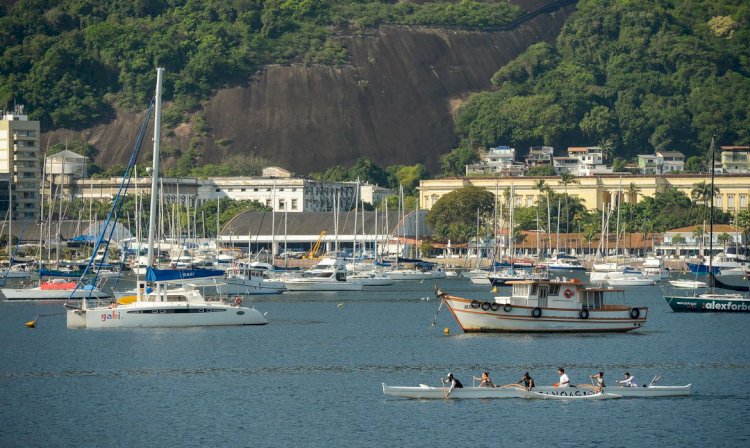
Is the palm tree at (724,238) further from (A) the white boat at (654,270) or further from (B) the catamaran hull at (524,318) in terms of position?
(B) the catamaran hull at (524,318)

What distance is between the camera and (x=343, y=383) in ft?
202

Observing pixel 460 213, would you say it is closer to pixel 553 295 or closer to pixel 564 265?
pixel 564 265

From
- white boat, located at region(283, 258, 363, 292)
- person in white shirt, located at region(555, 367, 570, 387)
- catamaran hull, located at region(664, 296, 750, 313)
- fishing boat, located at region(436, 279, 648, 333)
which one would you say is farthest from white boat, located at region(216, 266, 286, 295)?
person in white shirt, located at region(555, 367, 570, 387)

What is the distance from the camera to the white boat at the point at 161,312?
76.6 meters

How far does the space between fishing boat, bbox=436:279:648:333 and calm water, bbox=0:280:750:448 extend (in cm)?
63

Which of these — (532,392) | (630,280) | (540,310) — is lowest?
(532,392)

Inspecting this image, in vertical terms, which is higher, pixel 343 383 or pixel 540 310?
→ pixel 540 310

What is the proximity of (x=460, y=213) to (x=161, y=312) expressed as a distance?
101m

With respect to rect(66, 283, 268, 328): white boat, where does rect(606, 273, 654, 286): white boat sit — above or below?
above

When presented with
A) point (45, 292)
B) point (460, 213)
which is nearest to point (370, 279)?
point (45, 292)

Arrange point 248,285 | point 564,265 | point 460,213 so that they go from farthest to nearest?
point 460,213
point 564,265
point 248,285

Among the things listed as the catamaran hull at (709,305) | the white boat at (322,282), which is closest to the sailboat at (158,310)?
the catamaran hull at (709,305)

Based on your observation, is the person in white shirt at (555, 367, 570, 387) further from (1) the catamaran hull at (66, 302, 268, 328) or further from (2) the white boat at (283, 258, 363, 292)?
(2) the white boat at (283, 258, 363, 292)

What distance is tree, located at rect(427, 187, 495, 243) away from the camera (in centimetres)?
17512
